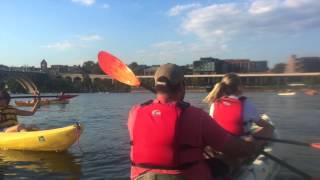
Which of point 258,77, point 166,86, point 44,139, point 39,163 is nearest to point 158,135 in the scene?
point 166,86

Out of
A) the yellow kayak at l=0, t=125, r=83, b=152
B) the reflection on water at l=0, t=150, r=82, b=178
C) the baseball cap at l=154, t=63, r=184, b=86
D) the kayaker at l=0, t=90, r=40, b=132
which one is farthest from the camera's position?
the yellow kayak at l=0, t=125, r=83, b=152

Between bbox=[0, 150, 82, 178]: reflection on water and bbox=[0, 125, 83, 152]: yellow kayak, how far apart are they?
0.18m

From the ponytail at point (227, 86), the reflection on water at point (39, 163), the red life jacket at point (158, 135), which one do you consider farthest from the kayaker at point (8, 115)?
the red life jacket at point (158, 135)

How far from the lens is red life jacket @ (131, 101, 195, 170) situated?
4043 millimetres

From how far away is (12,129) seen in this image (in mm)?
13219

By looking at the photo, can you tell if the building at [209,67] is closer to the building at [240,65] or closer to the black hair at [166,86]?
the building at [240,65]

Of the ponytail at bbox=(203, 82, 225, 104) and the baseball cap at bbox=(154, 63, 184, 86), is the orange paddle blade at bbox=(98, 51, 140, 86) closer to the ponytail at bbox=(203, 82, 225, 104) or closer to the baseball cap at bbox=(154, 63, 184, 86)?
the ponytail at bbox=(203, 82, 225, 104)

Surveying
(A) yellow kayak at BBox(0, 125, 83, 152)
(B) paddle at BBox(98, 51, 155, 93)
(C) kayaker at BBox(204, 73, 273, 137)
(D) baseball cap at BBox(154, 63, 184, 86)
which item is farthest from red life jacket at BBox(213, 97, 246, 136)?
(A) yellow kayak at BBox(0, 125, 83, 152)

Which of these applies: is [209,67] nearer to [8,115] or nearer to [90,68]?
[90,68]

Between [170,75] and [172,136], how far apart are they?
0.54 meters

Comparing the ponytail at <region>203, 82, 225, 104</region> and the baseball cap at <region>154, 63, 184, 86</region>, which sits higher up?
the baseball cap at <region>154, 63, 184, 86</region>

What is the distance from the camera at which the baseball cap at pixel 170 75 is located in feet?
13.6

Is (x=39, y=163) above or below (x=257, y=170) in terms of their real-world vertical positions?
below

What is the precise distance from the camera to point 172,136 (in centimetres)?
404
